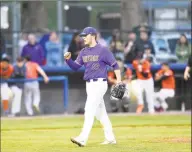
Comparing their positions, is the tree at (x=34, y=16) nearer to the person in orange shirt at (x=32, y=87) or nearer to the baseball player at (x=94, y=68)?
the person in orange shirt at (x=32, y=87)

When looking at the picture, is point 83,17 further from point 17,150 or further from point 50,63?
point 17,150

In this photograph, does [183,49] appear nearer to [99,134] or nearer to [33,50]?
[33,50]

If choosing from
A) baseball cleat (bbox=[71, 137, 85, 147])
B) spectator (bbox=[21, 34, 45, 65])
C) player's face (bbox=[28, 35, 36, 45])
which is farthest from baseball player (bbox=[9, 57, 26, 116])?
baseball cleat (bbox=[71, 137, 85, 147])

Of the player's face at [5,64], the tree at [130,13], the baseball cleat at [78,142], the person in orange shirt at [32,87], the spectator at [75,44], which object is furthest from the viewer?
the tree at [130,13]

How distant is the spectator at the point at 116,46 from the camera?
2338cm

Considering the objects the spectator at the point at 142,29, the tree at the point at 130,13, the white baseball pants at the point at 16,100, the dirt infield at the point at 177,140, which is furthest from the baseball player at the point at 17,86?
the dirt infield at the point at 177,140

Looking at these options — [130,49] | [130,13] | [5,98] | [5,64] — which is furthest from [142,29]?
[5,98]

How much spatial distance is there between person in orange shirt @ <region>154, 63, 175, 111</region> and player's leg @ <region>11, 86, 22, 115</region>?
4.14 meters

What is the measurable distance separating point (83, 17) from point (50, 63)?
1838 mm

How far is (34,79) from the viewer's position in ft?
73.4

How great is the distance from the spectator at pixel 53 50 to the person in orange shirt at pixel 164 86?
3.09 meters

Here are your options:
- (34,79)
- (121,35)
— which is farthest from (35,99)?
(121,35)

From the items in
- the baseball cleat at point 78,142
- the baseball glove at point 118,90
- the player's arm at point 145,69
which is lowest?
the baseball cleat at point 78,142

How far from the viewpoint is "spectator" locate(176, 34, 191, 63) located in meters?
23.3
